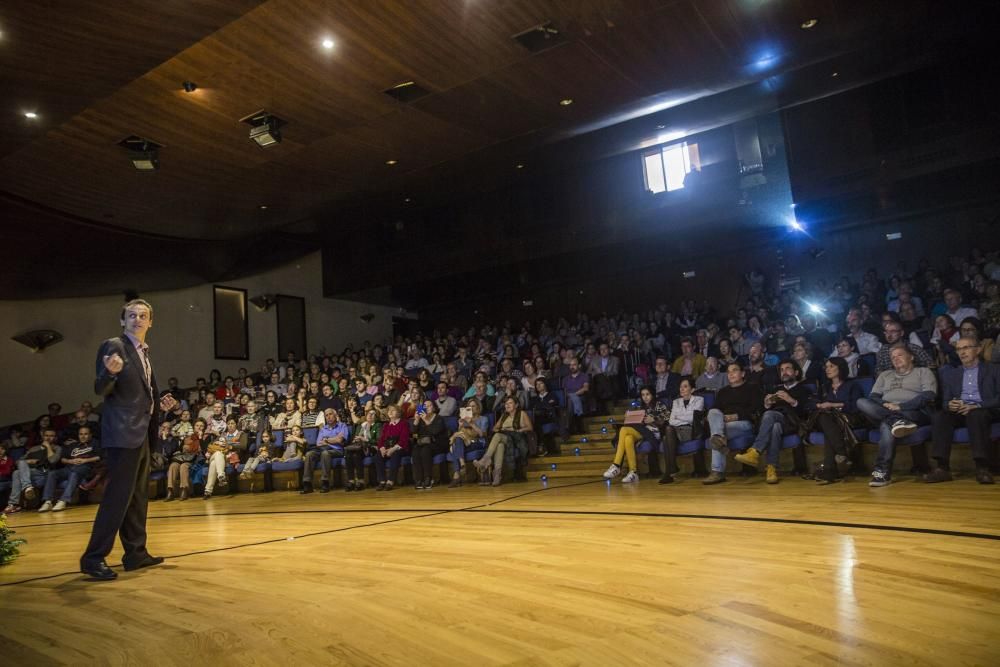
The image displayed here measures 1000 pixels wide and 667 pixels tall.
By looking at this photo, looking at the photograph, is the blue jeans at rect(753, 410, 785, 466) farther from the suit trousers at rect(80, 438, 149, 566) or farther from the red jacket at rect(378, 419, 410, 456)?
the suit trousers at rect(80, 438, 149, 566)

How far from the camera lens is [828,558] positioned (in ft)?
7.59

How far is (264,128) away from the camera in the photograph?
6910 mm

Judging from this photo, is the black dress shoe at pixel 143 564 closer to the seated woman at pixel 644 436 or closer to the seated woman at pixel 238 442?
the seated woman at pixel 644 436

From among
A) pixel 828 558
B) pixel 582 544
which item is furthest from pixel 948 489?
pixel 582 544

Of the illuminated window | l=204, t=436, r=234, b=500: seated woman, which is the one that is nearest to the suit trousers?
l=204, t=436, r=234, b=500: seated woman

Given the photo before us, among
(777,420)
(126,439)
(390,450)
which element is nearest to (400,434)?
(390,450)

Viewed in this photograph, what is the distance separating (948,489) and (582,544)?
2.53 m

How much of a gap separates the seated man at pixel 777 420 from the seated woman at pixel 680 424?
1.82 feet

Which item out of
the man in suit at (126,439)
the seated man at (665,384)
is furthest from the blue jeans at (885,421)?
the man in suit at (126,439)

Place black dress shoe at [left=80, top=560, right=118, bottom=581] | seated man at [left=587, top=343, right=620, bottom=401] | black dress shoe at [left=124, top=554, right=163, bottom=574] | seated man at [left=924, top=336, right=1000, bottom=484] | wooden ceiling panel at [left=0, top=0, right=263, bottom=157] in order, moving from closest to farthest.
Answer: black dress shoe at [left=80, top=560, right=118, bottom=581], black dress shoe at [left=124, top=554, right=163, bottom=574], seated man at [left=924, top=336, right=1000, bottom=484], wooden ceiling panel at [left=0, top=0, right=263, bottom=157], seated man at [left=587, top=343, right=620, bottom=401]

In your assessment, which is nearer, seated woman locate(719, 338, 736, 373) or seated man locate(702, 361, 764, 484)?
seated man locate(702, 361, 764, 484)

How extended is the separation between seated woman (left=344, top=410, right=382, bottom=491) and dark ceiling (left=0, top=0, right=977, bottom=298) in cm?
351

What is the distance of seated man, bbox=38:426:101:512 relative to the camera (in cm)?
829

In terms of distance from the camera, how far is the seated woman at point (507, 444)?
6695 mm
